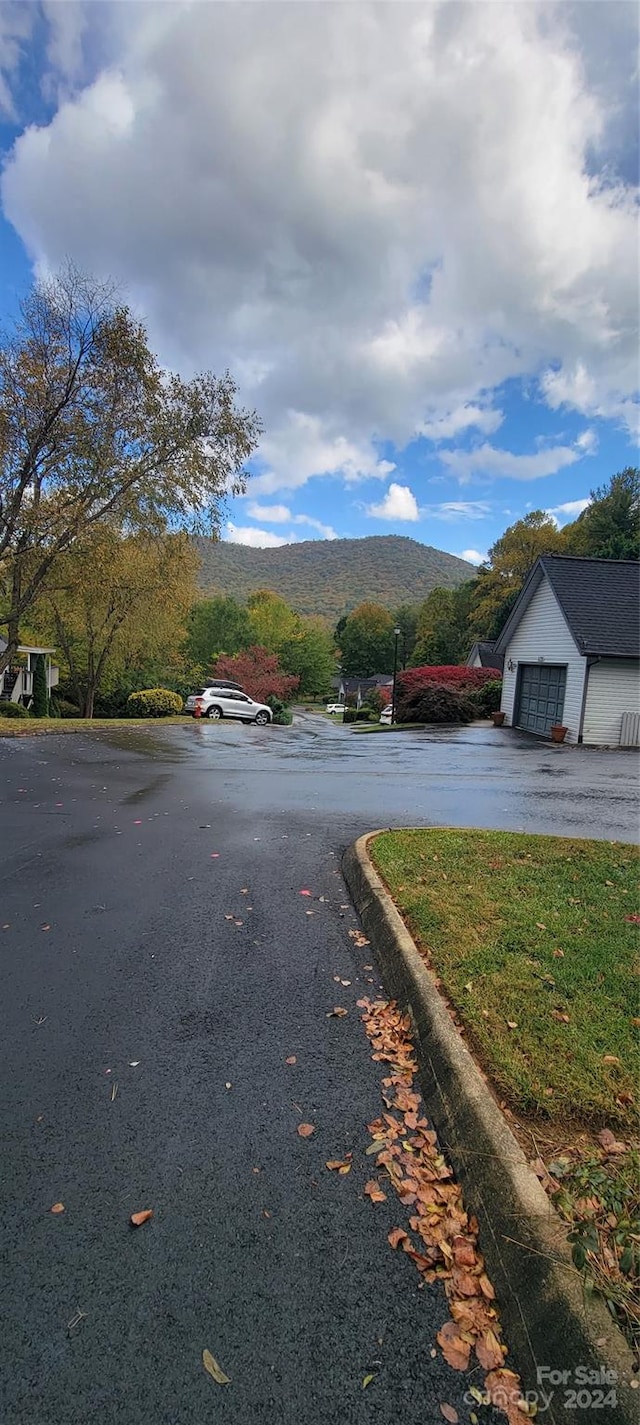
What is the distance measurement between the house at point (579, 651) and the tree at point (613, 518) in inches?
794

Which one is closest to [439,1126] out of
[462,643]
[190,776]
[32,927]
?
[32,927]

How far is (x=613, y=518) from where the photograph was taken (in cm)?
4025

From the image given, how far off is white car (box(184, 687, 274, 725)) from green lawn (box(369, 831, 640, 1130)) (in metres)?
20.1

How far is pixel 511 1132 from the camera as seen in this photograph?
6.74 ft

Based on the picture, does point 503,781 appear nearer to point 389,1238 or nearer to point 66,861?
point 66,861

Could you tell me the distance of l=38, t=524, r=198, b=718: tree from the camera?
1717cm

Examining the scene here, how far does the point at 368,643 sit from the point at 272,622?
22.4 m

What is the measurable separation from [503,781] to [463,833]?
473 centimetres

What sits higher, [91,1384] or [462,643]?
[462,643]

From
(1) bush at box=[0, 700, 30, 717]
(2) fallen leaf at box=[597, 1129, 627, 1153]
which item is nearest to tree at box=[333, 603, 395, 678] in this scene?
(1) bush at box=[0, 700, 30, 717]

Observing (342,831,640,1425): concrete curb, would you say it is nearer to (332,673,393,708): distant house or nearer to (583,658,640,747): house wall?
(583,658,640,747): house wall

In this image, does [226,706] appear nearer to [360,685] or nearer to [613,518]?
[613,518]

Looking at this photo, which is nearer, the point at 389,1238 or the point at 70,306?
the point at 389,1238

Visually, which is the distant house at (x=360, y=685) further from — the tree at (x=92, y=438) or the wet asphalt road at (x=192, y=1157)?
the wet asphalt road at (x=192, y=1157)
